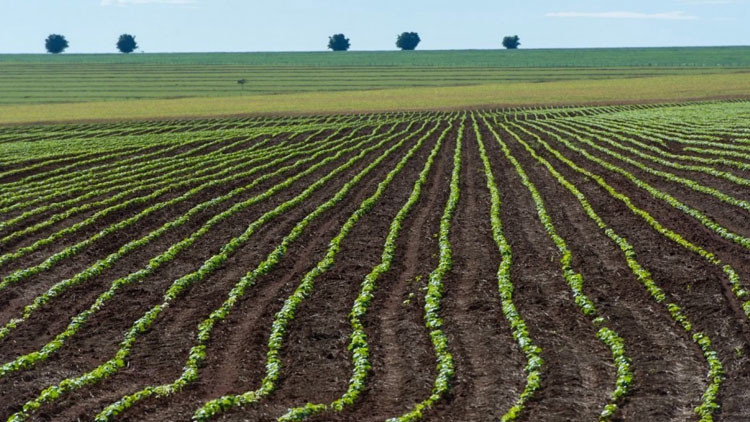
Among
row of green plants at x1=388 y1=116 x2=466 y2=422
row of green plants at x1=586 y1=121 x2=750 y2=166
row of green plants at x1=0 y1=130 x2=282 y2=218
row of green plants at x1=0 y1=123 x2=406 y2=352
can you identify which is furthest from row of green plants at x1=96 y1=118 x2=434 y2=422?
row of green plants at x1=586 y1=121 x2=750 y2=166

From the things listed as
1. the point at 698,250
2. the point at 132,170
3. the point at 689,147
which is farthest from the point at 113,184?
the point at 689,147

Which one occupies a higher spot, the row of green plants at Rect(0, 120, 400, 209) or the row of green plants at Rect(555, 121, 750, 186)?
the row of green plants at Rect(0, 120, 400, 209)

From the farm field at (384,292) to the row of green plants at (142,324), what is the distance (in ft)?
0.18

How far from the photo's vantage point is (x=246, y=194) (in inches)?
1089

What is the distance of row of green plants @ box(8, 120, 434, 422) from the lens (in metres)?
11.3

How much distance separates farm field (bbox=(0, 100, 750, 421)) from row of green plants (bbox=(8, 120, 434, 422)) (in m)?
0.05

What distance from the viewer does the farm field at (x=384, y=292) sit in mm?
11086

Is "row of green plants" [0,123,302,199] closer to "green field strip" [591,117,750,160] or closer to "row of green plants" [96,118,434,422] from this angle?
"row of green plants" [96,118,434,422]

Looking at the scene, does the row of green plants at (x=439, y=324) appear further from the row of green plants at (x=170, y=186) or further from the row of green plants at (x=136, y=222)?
the row of green plants at (x=170, y=186)

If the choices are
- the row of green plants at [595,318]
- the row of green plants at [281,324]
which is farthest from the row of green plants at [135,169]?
the row of green plants at [595,318]

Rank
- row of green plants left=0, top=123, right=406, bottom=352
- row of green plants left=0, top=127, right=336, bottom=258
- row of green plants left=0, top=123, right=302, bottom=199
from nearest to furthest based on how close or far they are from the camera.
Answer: row of green plants left=0, top=123, right=406, bottom=352, row of green plants left=0, top=127, right=336, bottom=258, row of green plants left=0, top=123, right=302, bottom=199

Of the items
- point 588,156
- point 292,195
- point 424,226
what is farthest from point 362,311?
point 588,156

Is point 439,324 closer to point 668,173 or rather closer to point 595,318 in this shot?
point 595,318

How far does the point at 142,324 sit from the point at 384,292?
4.26 meters
